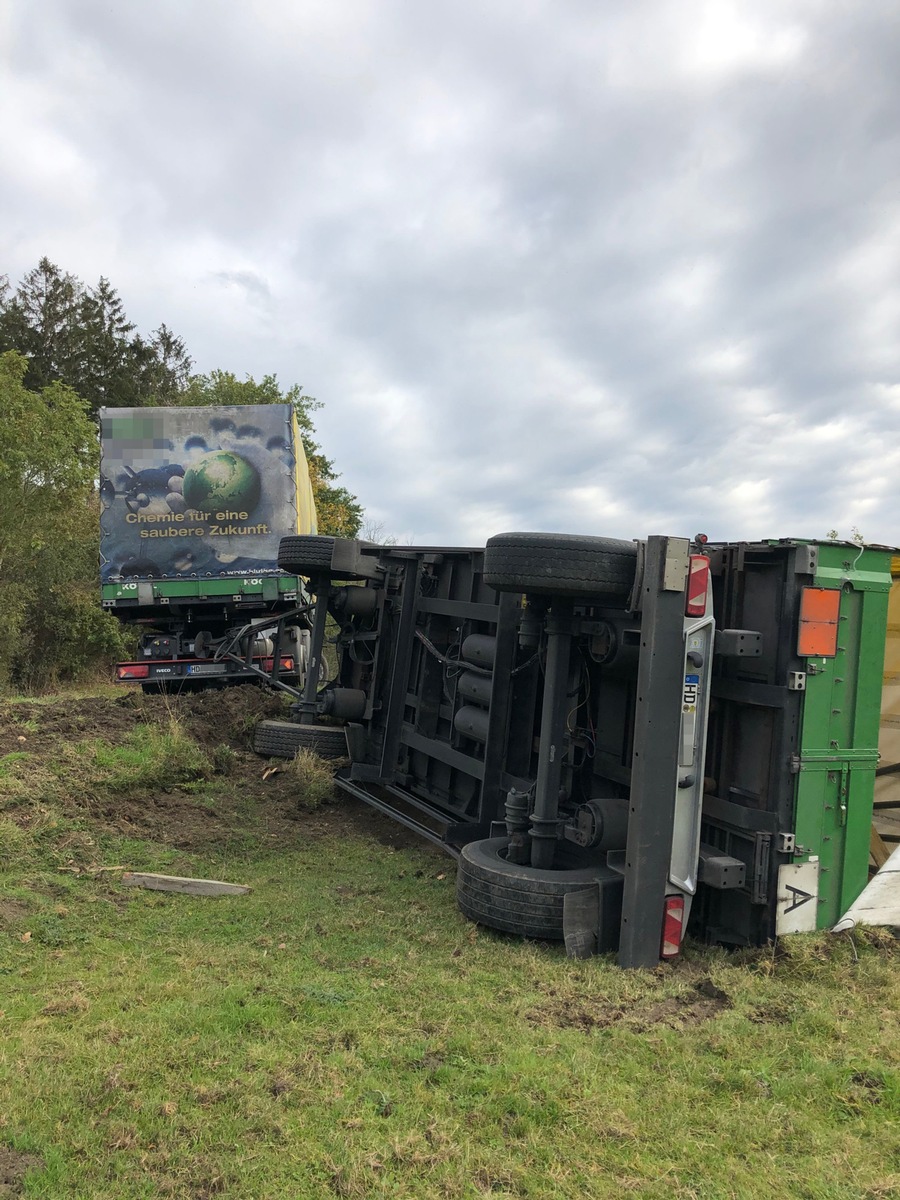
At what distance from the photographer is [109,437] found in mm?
12445

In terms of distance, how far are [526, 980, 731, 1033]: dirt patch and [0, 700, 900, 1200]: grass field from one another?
12 millimetres

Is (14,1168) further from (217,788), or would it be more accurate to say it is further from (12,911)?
(217,788)

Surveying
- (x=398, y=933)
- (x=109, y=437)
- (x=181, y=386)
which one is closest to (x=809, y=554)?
(x=398, y=933)

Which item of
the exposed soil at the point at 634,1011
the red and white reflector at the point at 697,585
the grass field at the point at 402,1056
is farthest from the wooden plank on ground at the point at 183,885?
the red and white reflector at the point at 697,585

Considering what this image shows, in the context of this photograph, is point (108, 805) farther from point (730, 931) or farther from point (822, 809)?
point (822, 809)

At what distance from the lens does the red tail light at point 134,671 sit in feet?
40.9

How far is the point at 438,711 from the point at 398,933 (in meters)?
3.08

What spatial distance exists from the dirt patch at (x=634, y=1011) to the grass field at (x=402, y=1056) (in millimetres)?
12

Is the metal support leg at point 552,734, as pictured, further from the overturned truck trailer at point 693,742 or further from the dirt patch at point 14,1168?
the dirt patch at point 14,1168

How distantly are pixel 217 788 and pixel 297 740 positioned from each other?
4.03ft

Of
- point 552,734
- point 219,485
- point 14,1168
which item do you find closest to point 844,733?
point 552,734

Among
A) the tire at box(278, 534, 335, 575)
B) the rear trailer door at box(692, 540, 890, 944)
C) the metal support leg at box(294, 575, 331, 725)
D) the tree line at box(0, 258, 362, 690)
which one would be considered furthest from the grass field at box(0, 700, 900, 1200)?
the tree line at box(0, 258, 362, 690)

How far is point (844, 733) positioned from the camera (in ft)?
13.4

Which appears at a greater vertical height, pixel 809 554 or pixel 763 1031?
pixel 809 554
